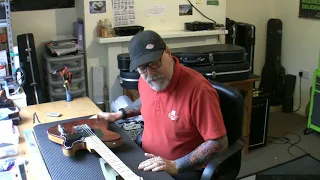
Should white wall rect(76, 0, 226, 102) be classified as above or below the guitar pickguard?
above

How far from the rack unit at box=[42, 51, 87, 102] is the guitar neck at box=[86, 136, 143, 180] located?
5.10 feet

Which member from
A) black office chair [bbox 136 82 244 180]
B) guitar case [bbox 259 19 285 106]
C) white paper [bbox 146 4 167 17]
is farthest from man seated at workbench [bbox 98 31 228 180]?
guitar case [bbox 259 19 285 106]

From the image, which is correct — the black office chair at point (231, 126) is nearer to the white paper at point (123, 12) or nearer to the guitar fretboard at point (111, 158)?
the guitar fretboard at point (111, 158)

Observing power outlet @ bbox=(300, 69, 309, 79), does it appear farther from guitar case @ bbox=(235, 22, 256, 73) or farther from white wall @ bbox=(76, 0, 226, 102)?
white wall @ bbox=(76, 0, 226, 102)

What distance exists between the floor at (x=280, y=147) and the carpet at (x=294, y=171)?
0.06 metres

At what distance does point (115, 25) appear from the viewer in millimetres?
3295

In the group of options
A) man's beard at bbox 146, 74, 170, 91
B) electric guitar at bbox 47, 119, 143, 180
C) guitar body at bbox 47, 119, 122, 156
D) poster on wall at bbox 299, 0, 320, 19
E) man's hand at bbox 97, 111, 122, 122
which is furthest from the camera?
poster on wall at bbox 299, 0, 320, 19

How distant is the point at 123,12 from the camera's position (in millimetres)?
3281

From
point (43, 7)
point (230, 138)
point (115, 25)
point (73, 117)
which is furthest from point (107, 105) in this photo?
point (230, 138)

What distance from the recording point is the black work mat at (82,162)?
4.73 feet

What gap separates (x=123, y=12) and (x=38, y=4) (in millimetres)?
683

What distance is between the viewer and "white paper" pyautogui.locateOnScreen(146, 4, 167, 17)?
3385 mm

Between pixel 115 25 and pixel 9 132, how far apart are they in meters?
1.65

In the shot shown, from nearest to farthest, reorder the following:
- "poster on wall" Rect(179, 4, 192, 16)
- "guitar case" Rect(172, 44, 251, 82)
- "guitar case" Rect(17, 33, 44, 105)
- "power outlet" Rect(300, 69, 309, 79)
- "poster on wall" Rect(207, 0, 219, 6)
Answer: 1. "guitar case" Rect(17, 33, 44, 105)
2. "guitar case" Rect(172, 44, 251, 82)
3. "poster on wall" Rect(179, 4, 192, 16)
4. "poster on wall" Rect(207, 0, 219, 6)
5. "power outlet" Rect(300, 69, 309, 79)
